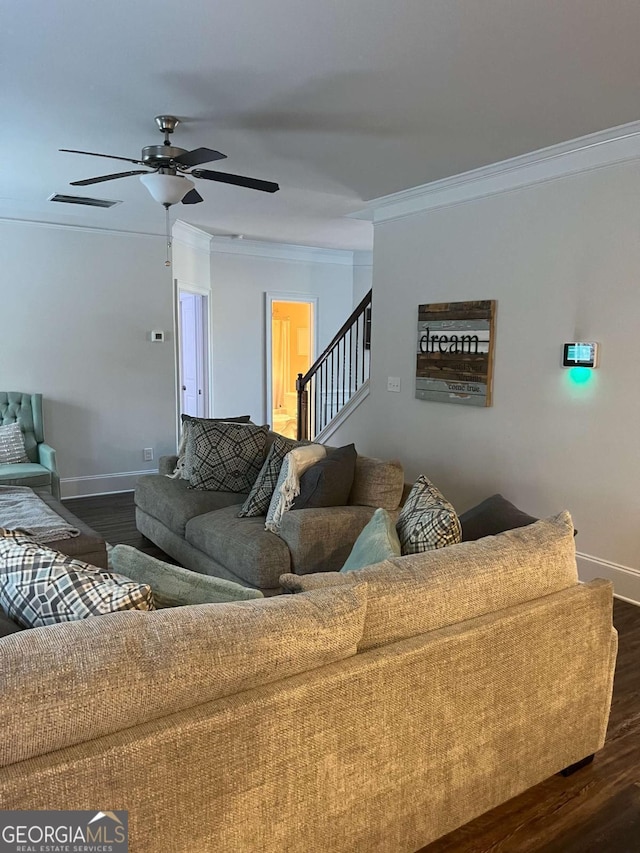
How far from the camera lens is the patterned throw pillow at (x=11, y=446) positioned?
5.36m

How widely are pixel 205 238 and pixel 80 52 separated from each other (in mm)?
4895

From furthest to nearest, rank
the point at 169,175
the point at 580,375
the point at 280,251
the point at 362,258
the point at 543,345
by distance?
the point at 362,258
the point at 280,251
the point at 543,345
the point at 580,375
the point at 169,175

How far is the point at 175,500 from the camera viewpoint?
4.29 metres

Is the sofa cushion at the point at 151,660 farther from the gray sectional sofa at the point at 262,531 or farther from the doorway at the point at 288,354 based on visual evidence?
the doorway at the point at 288,354

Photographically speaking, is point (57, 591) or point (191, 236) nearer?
point (57, 591)

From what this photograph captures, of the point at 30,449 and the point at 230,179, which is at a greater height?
the point at 230,179

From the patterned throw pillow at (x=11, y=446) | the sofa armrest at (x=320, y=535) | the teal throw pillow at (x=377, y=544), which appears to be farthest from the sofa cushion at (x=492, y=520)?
the patterned throw pillow at (x=11, y=446)

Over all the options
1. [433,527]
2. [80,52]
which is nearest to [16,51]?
[80,52]

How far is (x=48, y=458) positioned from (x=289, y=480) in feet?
8.96

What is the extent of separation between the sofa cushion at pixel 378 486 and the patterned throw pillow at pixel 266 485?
0.49 m

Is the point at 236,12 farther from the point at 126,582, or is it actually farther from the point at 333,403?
the point at 333,403

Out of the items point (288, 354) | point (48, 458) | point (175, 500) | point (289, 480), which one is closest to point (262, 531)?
point (289, 480)

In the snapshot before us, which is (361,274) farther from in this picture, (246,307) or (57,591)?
(57,591)

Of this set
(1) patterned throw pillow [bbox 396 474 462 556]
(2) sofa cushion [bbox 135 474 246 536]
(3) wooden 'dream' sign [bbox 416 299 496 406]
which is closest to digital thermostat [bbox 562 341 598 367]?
(3) wooden 'dream' sign [bbox 416 299 496 406]
